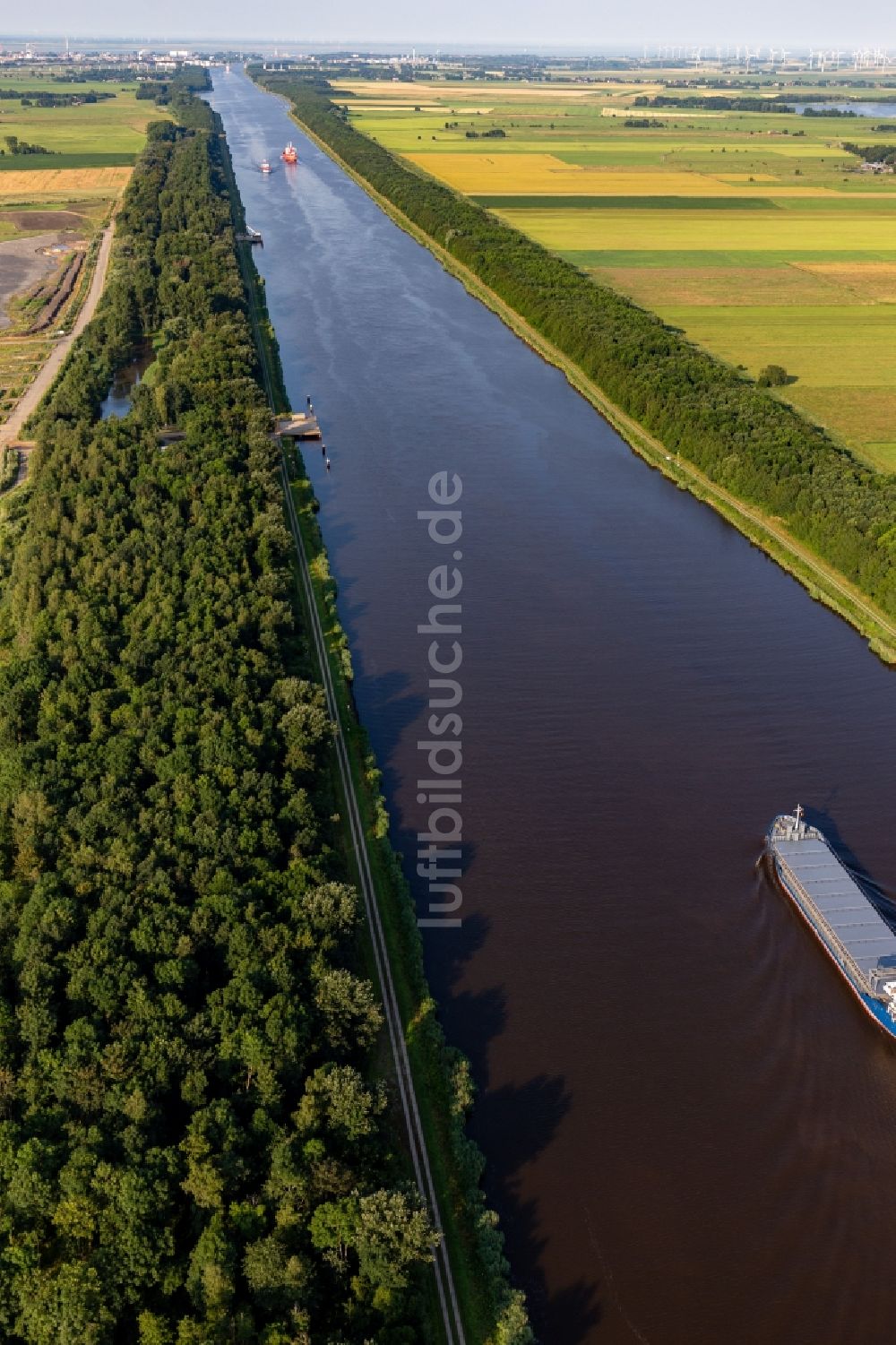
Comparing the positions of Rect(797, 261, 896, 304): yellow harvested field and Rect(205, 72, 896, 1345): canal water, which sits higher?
Rect(797, 261, 896, 304): yellow harvested field

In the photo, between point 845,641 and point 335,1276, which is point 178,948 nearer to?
point 335,1276

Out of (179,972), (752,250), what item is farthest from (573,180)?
(179,972)

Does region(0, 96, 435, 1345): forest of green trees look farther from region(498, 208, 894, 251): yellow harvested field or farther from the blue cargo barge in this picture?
region(498, 208, 894, 251): yellow harvested field

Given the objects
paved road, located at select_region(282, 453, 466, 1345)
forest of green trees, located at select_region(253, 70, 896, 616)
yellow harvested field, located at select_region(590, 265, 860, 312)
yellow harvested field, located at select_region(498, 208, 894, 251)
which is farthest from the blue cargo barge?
yellow harvested field, located at select_region(498, 208, 894, 251)

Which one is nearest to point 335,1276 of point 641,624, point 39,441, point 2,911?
point 2,911

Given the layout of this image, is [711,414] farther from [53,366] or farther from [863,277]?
[863,277]

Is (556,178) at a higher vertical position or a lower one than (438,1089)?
higher
